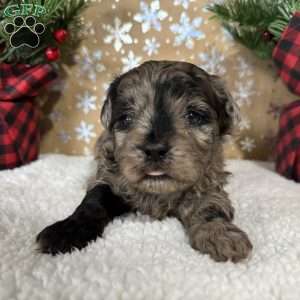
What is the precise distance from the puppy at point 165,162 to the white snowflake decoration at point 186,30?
0.93 meters

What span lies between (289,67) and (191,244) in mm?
1440

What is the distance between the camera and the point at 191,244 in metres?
1.63

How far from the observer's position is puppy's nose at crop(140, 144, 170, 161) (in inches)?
64.9

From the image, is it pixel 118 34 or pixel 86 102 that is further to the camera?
pixel 86 102

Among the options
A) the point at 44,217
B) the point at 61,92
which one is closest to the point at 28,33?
the point at 61,92

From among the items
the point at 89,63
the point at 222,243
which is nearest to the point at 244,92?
the point at 89,63

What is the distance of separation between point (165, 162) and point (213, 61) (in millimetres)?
1637

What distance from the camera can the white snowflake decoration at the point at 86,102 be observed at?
3178mm

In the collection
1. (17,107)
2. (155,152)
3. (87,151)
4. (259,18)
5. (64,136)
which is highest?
(259,18)

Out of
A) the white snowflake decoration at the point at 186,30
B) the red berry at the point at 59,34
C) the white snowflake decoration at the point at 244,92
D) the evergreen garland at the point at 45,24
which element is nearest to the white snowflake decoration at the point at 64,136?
the evergreen garland at the point at 45,24

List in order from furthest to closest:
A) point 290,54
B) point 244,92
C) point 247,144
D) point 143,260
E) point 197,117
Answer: point 247,144
point 244,92
point 290,54
point 197,117
point 143,260

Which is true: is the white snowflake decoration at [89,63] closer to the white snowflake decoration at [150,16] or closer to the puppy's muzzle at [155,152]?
the white snowflake decoration at [150,16]

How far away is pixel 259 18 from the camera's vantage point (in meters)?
2.68

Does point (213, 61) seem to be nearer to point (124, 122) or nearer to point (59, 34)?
point (59, 34)
